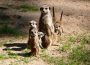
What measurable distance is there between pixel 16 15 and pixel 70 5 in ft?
6.97

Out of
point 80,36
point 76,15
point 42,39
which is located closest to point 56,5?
point 76,15

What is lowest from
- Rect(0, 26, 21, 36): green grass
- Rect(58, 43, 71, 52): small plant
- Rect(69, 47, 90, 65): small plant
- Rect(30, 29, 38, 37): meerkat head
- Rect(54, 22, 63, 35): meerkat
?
Rect(69, 47, 90, 65): small plant

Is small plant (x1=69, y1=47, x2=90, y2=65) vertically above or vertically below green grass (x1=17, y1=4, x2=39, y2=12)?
below

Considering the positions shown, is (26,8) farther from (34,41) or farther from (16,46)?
(34,41)

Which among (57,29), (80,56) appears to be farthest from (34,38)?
(57,29)

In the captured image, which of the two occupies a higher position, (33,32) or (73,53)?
(33,32)

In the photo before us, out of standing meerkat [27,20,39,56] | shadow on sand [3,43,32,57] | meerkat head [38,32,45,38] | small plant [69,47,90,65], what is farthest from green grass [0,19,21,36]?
small plant [69,47,90,65]

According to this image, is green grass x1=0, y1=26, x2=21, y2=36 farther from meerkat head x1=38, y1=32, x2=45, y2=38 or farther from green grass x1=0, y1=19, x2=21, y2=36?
meerkat head x1=38, y1=32, x2=45, y2=38

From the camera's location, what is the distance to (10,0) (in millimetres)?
10859

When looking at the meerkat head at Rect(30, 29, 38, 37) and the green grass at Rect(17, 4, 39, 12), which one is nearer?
the meerkat head at Rect(30, 29, 38, 37)

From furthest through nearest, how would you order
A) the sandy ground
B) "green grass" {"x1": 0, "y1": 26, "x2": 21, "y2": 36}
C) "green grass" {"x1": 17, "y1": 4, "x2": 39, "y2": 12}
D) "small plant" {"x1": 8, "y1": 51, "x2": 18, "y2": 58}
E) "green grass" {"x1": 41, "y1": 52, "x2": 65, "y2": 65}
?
"green grass" {"x1": 17, "y1": 4, "x2": 39, "y2": 12}, the sandy ground, "green grass" {"x1": 0, "y1": 26, "x2": 21, "y2": 36}, "small plant" {"x1": 8, "y1": 51, "x2": 18, "y2": 58}, "green grass" {"x1": 41, "y1": 52, "x2": 65, "y2": 65}

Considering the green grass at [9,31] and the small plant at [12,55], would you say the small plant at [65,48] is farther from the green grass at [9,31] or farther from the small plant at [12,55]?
the green grass at [9,31]

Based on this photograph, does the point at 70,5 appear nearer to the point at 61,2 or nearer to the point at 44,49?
the point at 61,2

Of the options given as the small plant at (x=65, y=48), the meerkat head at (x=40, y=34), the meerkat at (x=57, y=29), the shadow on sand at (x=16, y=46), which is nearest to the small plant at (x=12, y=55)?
the shadow on sand at (x=16, y=46)
